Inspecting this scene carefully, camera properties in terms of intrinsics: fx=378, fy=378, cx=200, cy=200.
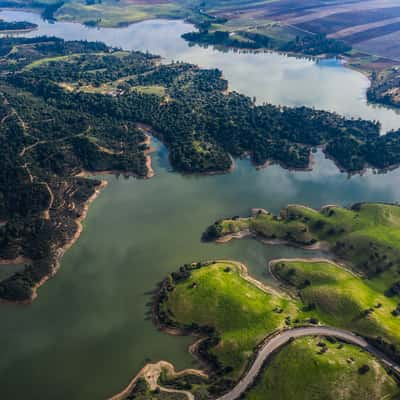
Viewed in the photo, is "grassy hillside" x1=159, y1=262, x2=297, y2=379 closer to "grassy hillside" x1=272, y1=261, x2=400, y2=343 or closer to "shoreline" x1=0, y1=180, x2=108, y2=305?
"grassy hillside" x1=272, y1=261, x2=400, y2=343

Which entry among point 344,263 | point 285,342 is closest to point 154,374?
point 285,342

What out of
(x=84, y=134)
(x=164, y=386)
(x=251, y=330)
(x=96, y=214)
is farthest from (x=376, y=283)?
(x=84, y=134)

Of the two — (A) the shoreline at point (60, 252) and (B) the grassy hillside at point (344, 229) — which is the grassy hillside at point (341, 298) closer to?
(B) the grassy hillside at point (344, 229)

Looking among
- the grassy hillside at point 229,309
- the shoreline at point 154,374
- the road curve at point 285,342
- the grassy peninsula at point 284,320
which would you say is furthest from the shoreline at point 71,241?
the road curve at point 285,342

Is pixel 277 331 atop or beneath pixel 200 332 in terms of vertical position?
atop

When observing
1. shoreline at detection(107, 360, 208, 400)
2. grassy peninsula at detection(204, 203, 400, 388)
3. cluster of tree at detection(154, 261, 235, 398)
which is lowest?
shoreline at detection(107, 360, 208, 400)

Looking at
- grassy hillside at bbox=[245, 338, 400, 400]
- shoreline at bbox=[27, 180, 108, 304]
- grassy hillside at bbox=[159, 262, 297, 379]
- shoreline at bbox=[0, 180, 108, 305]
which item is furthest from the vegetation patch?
shoreline at bbox=[0, 180, 108, 305]

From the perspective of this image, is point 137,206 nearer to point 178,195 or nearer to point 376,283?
Answer: point 178,195

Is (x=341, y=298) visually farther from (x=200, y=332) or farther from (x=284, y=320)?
(x=200, y=332)
